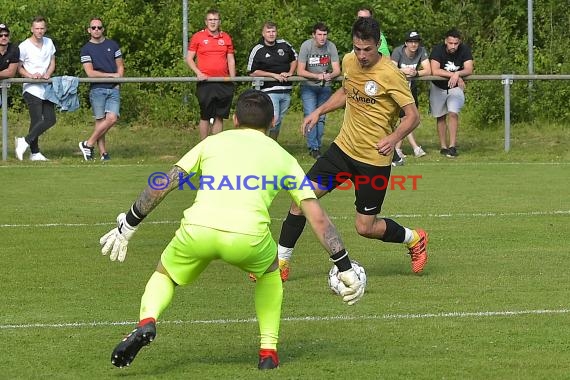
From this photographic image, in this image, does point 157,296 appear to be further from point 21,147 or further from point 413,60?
point 413,60

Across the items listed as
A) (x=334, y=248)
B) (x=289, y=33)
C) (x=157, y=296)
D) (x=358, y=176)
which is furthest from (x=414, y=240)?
(x=289, y=33)

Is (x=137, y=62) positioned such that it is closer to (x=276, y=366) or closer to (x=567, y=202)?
(x=567, y=202)

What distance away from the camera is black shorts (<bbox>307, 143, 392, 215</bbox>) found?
9.70m

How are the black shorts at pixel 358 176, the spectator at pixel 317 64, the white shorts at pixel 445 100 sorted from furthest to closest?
the white shorts at pixel 445 100 → the spectator at pixel 317 64 → the black shorts at pixel 358 176

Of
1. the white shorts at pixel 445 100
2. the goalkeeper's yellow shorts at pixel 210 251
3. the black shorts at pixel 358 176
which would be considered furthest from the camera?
the white shorts at pixel 445 100

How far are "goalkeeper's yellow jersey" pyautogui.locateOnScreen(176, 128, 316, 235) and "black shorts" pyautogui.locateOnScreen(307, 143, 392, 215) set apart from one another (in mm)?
3075

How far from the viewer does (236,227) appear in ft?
21.2

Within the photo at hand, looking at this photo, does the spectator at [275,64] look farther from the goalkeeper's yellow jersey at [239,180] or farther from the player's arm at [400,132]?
the goalkeeper's yellow jersey at [239,180]

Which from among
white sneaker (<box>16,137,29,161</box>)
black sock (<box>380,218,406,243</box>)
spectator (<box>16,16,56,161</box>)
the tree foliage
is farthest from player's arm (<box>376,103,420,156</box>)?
the tree foliage

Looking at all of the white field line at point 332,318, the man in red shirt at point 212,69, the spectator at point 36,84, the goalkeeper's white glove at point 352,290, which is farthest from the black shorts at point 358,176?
the spectator at point 36,84

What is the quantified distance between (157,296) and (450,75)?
13.5 metres

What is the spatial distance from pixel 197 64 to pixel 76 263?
8.98 m

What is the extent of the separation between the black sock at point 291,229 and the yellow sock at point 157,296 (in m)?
3.28

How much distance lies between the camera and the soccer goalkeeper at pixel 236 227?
646 centimetres
